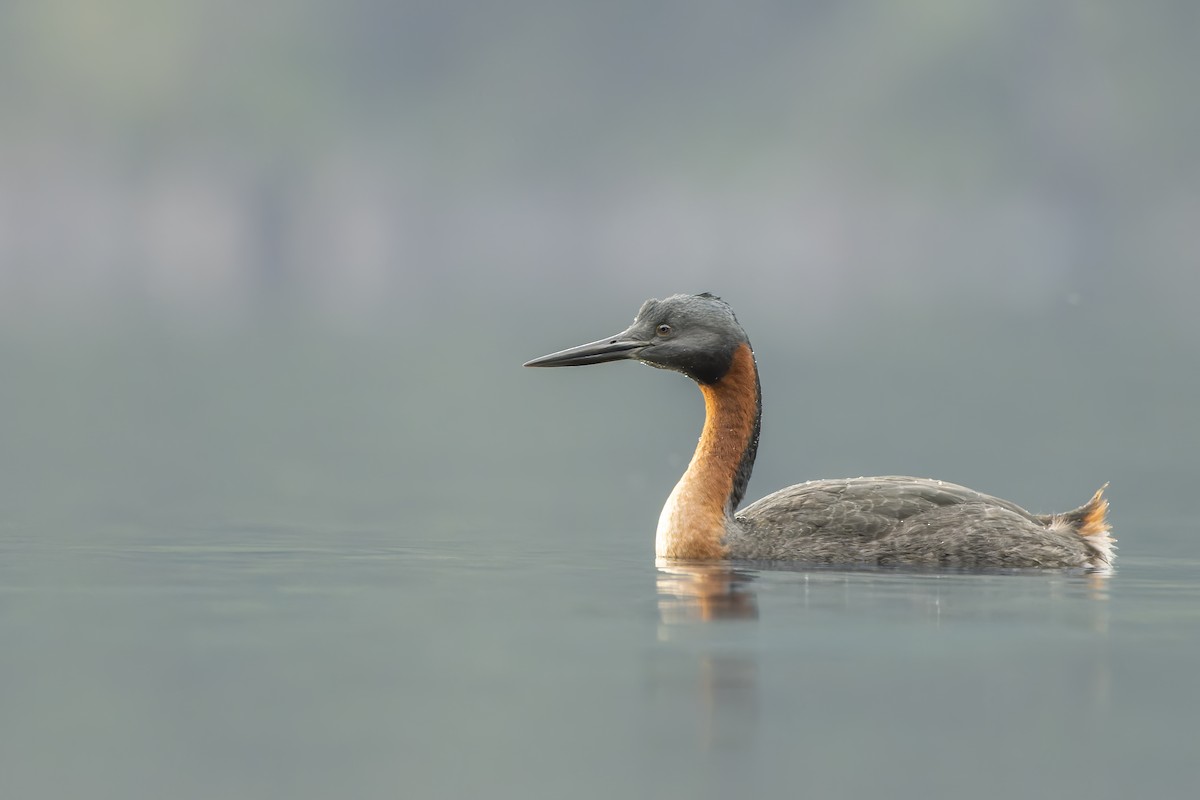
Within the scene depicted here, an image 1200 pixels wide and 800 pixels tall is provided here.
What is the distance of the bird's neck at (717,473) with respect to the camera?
39.9 feet

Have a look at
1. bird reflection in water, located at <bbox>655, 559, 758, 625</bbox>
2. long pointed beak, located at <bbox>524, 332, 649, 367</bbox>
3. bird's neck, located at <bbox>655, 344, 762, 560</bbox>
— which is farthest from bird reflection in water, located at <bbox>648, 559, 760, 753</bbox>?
long pointed beak, located at <bbox>524, 332, 649, 367</bbox>

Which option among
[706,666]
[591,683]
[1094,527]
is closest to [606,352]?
[1094,527]

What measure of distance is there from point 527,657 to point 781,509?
420 cm

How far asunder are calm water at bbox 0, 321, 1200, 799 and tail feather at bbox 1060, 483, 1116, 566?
0.32 meters

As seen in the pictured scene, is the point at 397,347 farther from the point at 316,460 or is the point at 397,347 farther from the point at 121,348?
the point at 316,460

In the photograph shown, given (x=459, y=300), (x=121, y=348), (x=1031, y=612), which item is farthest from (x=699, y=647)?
(x=459, y=300)

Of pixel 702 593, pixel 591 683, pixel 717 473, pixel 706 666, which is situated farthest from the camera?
pixel 717 473

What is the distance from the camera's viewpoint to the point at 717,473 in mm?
12484

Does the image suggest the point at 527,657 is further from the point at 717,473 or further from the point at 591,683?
the point at 717,473

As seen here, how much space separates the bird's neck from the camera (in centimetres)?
1215

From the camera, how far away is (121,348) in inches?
1735

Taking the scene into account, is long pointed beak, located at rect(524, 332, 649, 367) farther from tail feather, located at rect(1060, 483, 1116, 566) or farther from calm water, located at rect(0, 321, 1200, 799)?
tail feather, located at rect(1060, 483, 1116, 566)

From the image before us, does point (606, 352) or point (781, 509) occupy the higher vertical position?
point (606, 352)

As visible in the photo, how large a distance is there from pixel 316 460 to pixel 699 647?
491 inches
